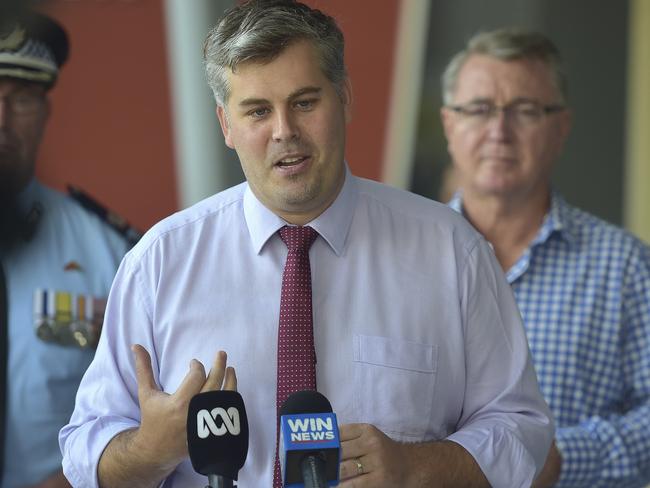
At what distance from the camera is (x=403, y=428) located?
2133 millimetres

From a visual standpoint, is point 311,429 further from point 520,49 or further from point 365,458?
point 520,49

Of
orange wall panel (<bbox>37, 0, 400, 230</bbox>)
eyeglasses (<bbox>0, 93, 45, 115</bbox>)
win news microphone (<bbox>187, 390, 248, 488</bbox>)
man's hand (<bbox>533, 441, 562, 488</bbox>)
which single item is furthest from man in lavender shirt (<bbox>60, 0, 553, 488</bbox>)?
orange wall panel (<bbox>37, 0, 400, 230</bbox>)

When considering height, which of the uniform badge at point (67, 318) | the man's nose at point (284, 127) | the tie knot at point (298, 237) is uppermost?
the man's nose at point (284, 127)

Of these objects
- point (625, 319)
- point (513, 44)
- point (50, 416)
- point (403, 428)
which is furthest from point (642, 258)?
point (50, 416)

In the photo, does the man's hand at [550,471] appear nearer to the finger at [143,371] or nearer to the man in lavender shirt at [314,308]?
the man in lavender shirt at [314,308]

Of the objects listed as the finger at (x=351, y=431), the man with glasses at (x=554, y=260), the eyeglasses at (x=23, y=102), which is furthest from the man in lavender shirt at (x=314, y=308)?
the eyeglasses at (x=23, y=102)

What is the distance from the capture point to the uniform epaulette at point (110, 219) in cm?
338

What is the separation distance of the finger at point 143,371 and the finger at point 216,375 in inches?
5.9

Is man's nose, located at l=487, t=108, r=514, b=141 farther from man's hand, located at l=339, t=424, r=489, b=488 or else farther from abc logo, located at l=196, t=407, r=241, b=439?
abc logo, located at l=196, t=407, r=241, b=439

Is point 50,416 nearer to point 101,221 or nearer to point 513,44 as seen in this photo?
point 101,221

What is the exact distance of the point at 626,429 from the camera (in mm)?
2951

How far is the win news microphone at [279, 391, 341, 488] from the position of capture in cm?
159

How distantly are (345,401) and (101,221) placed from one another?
1558 mm

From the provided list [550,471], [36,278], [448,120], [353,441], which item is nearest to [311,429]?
[353,441]
